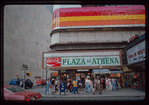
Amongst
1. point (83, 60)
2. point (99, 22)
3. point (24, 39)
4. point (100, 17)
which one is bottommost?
point (83, 60)

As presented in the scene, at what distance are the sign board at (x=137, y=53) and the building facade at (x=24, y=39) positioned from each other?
24009 millimetres

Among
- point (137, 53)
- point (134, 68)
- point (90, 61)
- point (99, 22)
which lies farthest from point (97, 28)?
point (134, 68)

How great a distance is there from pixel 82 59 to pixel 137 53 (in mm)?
8317

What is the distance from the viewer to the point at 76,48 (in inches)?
872

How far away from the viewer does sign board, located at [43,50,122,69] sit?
61.9 ft

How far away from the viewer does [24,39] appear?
33688mm

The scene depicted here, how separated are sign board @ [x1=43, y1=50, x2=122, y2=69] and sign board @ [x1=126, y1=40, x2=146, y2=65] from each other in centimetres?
238

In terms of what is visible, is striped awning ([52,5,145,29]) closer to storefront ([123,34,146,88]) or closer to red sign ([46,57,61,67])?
storefront ([123,34,146,88])

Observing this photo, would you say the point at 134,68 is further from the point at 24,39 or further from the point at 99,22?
the point at 24,39

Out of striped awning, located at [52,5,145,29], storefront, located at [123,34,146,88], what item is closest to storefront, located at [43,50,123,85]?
storefront, located at [123,34,146,88]
